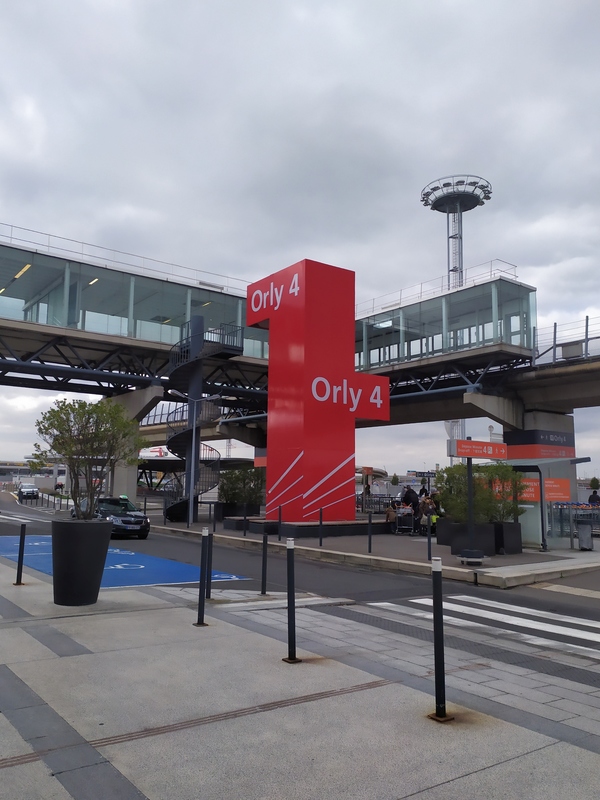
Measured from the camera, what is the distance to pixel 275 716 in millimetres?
5004

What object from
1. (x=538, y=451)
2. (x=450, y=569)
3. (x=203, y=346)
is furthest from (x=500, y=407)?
(x=450, y=569)

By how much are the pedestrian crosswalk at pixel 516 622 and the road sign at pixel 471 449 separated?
13.6 feet

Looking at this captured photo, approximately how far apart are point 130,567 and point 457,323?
26298 millimetres

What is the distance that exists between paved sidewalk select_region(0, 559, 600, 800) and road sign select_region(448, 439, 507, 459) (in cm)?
745

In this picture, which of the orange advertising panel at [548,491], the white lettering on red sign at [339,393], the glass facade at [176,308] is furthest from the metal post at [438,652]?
the glass facade at [176,308]

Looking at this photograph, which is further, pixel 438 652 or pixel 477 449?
pixel 477 449

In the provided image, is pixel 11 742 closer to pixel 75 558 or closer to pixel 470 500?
pixel 75 558

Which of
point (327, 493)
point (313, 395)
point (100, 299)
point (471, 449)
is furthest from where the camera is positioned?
point (100, 299)

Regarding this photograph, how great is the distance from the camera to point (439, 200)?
66.5 metres

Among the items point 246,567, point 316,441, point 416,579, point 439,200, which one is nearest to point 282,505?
point 316,441

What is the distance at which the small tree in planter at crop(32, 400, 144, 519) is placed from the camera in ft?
38.9

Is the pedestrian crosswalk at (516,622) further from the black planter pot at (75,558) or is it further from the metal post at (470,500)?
the black planter pot at (75,558)

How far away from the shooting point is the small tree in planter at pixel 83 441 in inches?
466

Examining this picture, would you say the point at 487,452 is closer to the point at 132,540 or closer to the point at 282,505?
the point at 282,505
